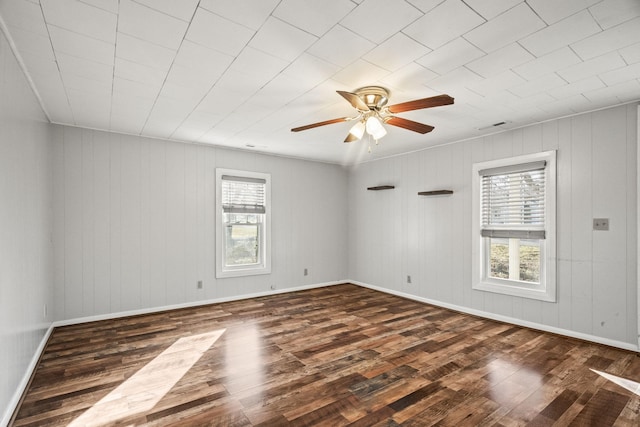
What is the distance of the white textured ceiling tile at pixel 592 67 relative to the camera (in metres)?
2.39

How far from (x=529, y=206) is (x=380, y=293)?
289cm

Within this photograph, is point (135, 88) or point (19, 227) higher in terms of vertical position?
point (135, 88)

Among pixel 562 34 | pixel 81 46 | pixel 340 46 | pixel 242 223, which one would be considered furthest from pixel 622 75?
pixel 242 223

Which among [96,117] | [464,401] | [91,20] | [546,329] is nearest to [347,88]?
[91,20]

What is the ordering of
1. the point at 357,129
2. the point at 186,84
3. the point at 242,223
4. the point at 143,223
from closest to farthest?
the point at 186,84
the point at 357,129
the point at 143,223
the point at 242,223

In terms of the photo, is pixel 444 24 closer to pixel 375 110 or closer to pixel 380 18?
pixel 380 18

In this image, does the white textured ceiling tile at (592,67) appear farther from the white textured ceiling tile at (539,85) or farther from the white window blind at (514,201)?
the white window blind at (514,201)

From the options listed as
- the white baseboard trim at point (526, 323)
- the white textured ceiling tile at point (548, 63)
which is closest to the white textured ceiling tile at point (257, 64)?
the white textured ceiling tile at point (548, 63)

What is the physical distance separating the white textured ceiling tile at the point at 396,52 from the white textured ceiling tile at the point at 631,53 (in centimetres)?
142

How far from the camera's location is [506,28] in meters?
2.03

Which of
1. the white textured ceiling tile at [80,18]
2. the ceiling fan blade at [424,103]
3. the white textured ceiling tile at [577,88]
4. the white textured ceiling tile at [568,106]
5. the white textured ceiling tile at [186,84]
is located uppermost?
the white textured ceiling tile at [80,18]

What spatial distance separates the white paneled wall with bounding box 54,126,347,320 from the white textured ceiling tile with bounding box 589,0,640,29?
4.77 m

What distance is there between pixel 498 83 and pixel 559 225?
207 cm

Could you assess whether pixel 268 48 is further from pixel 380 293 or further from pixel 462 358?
pixel 380 293
